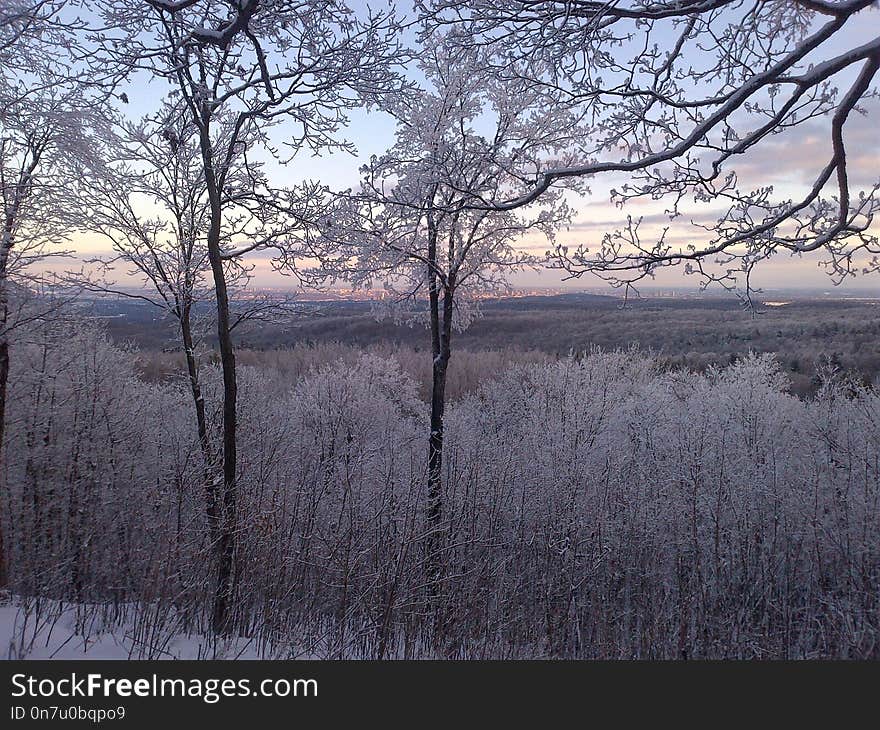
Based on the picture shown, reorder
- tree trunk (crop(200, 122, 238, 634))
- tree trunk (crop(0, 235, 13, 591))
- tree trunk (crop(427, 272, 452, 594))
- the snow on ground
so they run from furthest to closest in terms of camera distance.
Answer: tree trunk (crop(427, 272, 452, 594)) < tree trunk (crop(0, 235, 13, 591)) < tree trunk (crop(200, 122, 238, 634)) < the snow on ground

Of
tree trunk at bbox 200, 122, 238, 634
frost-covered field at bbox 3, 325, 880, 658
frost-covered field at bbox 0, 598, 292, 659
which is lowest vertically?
frost-covered field at bbox 3, 325, 880, 658

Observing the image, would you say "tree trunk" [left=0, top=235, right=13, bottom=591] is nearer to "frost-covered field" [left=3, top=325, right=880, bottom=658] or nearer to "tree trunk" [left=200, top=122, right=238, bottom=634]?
"frost-covered field" [left=3, top=325, right=880, bottom=658]

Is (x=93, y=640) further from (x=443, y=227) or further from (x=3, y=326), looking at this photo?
(x=443, y=227)

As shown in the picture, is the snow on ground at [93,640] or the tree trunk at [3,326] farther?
the tree trunk at [3,326]

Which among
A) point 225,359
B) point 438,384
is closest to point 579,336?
point 438,384

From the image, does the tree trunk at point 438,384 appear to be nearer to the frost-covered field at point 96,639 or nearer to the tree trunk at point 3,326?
the frost-covered field at point 96,639

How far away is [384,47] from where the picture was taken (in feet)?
21.8

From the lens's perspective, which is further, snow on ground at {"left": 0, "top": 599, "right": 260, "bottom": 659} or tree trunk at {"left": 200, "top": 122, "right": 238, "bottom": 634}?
tree trunk at {"left": 200, "top": 122, "right": 238, "bottom": 634}

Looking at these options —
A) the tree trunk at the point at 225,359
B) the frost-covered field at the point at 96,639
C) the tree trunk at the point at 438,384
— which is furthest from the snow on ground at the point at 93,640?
the tree trunk at the point at 438,384

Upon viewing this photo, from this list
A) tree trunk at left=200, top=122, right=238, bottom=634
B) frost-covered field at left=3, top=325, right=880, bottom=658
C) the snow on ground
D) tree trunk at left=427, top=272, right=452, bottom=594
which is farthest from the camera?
tree trunk at left=427, top=272, right=452, bottom=594

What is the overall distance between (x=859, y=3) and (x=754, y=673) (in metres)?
5.11

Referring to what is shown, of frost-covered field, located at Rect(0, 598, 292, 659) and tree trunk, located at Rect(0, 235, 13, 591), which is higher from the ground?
tree trunk, located at Rect(0, 235, 13, 591)

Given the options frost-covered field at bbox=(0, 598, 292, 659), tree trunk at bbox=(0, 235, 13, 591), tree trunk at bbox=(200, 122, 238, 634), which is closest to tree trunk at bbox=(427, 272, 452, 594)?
tree trunk at bbox=(200, 122, 238, 634)

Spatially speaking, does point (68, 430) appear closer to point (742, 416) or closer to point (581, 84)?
point (581, 84)
